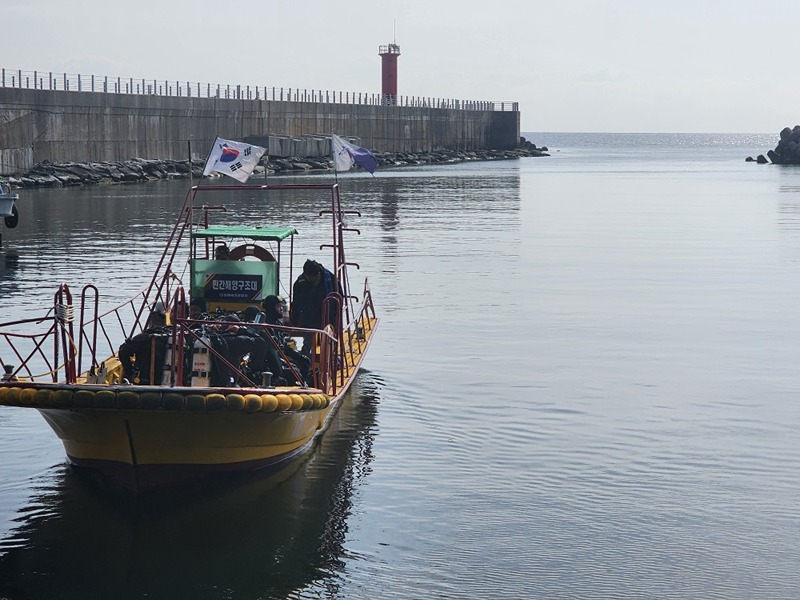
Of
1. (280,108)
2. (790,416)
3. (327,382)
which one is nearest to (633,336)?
(790,416)

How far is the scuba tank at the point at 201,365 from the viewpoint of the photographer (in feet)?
35.7

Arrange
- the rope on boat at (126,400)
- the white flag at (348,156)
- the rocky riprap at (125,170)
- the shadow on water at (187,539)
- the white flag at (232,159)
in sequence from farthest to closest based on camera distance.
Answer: the rocky riprap at (125,170) → the white flag at (348,156) → the white flag at (232,159) → the rope on boat at (126,400) → the shadow on water at (187,539)

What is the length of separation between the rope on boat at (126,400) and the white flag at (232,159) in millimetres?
4130

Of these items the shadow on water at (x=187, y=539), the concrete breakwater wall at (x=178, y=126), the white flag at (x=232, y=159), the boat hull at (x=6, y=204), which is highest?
the concrete breakwater wall at (x=178, y=126)

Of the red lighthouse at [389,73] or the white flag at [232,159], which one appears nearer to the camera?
the white flag at [232,159]

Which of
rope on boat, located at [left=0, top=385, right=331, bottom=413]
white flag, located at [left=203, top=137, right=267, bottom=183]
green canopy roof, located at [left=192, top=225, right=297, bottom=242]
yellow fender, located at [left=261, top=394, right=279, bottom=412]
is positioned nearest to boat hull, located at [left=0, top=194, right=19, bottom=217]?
green canopy roof, located at [left=192, top=225, right=297, bottom=242]

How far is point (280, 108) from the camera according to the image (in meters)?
92.2

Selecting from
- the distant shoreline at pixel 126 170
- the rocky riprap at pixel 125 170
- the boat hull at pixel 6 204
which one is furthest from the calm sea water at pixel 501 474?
the distant shoreline at pixel 126 170

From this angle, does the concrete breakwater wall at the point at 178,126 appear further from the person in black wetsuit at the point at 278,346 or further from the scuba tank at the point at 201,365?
the scuba tank at the point at 201,365

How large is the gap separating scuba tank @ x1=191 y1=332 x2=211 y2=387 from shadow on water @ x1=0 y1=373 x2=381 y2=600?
3.19ft

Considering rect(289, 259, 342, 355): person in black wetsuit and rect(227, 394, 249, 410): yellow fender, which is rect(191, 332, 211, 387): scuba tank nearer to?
rect(227, 394, 249, 410): yellow fender

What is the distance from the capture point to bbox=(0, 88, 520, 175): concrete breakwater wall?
6256 cm

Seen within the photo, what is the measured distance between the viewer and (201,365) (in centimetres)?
1092

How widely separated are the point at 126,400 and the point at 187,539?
1.23 metres
